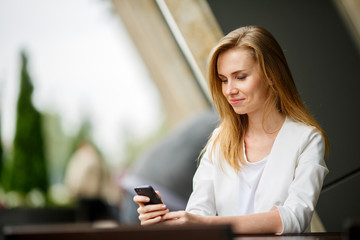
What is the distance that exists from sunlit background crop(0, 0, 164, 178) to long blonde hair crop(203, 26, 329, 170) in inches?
416

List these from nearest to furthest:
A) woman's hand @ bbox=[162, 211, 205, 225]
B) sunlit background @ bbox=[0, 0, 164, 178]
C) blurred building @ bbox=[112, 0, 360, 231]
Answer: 1. woman's hand @ bbox=[162, 211, 205, 225]
2. blurred building @ bbox=[112, 0, 360, 231]
3. sunlit background @ bbox=[0, 0, 164, 178]

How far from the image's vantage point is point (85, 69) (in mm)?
15938

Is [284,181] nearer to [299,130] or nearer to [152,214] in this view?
[299,130]

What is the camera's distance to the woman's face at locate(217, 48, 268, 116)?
81.7 inches

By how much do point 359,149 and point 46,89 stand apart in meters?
11.4

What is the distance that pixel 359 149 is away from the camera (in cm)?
284

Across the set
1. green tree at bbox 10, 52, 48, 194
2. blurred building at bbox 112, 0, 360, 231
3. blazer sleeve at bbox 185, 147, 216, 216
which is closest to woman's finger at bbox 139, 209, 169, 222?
blazer sleeve at bbox 185, 147, 216, 216

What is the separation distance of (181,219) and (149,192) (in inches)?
6.6

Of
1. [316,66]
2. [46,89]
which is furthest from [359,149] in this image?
[46,89]

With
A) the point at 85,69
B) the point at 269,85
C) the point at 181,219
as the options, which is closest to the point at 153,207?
the point at 181,219

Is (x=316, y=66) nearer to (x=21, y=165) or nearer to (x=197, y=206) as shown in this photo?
(x=197, y=206)

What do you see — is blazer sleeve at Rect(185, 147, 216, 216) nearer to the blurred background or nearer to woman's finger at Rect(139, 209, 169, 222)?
woman's finger at Rect(139, 209, 169, 222)

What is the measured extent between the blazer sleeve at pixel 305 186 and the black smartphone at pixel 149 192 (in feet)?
1.49

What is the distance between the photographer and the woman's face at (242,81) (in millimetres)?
2074
